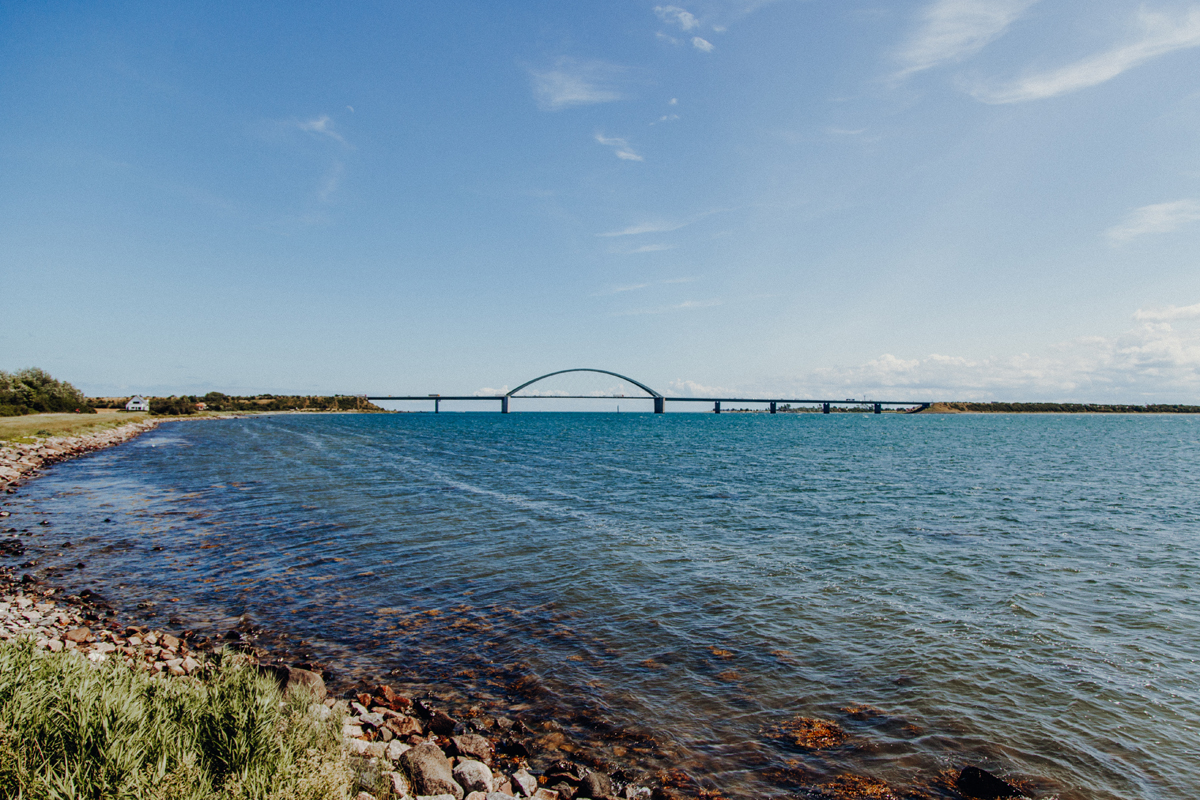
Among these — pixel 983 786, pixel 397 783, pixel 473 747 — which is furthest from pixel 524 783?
pixel 983 786

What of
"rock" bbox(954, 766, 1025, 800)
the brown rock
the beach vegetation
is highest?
the beach vegetation

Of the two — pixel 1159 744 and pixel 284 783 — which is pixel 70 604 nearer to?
pixel 284 783

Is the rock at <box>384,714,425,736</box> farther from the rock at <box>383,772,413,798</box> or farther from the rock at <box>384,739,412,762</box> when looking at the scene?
the rock at <box>383,772,413,798</box>

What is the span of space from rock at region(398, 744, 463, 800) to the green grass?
974 mm

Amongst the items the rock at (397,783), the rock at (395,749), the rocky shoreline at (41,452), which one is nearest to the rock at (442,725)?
the rock at (395,749)

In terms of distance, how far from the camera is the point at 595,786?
736 cm

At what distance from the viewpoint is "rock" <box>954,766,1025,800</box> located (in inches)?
293

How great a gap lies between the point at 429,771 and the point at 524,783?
1258 millimetres

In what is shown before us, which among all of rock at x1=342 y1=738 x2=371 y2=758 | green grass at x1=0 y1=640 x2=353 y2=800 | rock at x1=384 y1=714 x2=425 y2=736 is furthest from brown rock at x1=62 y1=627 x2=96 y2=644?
rock at x1=342 y1=738 x2=371 y2=758

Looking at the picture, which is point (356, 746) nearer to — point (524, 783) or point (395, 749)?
point (395, 749)

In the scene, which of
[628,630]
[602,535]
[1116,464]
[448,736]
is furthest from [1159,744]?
[1116,464]

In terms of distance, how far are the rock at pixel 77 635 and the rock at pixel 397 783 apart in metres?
9.07

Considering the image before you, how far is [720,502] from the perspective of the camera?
29.4m

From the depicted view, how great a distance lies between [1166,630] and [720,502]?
59.0 ft
